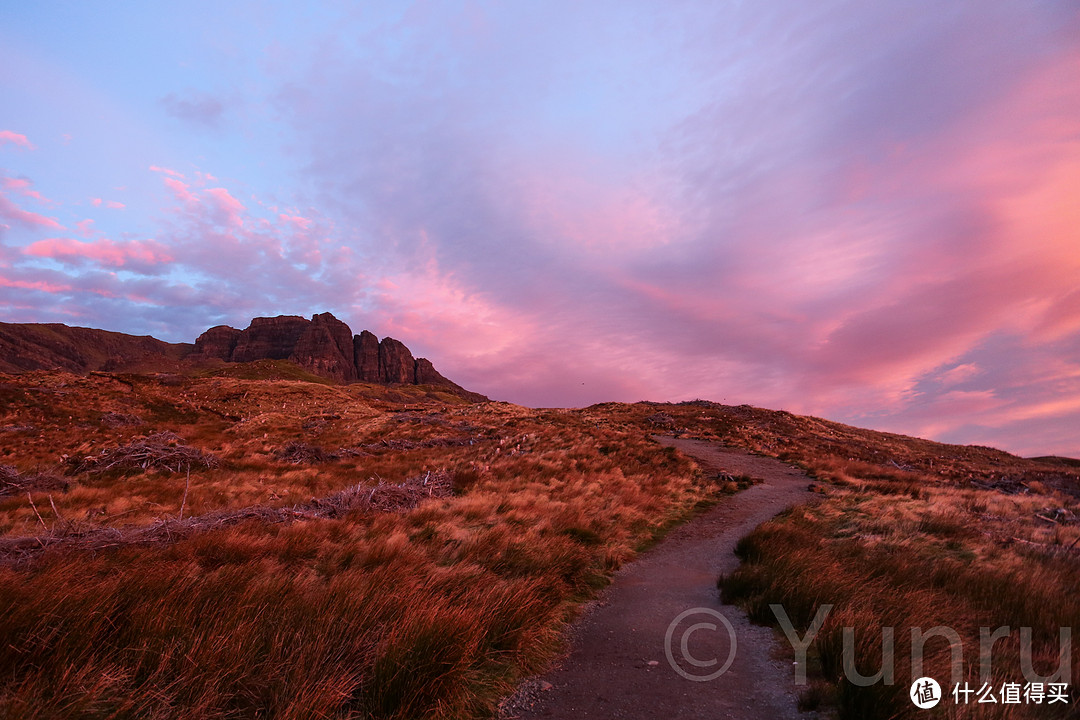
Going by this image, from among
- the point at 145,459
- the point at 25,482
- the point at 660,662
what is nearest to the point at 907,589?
the point at 660,662

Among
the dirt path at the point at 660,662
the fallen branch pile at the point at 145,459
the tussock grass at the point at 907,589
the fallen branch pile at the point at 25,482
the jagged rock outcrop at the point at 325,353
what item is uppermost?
the jagged rock outcrop at the point at 325,353

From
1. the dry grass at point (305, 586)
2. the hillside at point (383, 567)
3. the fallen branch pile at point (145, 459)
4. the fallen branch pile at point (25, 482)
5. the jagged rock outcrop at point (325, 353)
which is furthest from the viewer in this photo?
the jagged rock outcrop at point (325, 353)

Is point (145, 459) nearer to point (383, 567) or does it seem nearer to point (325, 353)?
point (383, 567)

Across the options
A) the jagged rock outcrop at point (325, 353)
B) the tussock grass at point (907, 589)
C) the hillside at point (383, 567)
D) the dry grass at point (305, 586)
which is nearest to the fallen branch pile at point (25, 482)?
the hillside at point (383, 567)

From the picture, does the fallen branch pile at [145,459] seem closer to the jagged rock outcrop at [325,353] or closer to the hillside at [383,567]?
the hillside at [383,567]

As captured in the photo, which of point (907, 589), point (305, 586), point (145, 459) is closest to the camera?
point (305, 586)

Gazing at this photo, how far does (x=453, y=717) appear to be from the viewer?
3.76 metres

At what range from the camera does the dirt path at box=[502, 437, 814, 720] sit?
414cm

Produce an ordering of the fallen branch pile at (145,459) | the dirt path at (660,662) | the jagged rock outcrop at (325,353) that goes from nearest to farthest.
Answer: the dirt path at (660,662), the fallen branch pile at (145,459), the jagged rock outcrop at (325,353)

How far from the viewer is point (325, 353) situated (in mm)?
184750

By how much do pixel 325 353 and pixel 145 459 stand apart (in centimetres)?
18325

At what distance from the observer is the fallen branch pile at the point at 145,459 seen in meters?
17.0

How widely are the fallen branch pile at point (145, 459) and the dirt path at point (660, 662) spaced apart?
17.9 m

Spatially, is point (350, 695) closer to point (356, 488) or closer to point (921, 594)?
point (921, 594)
